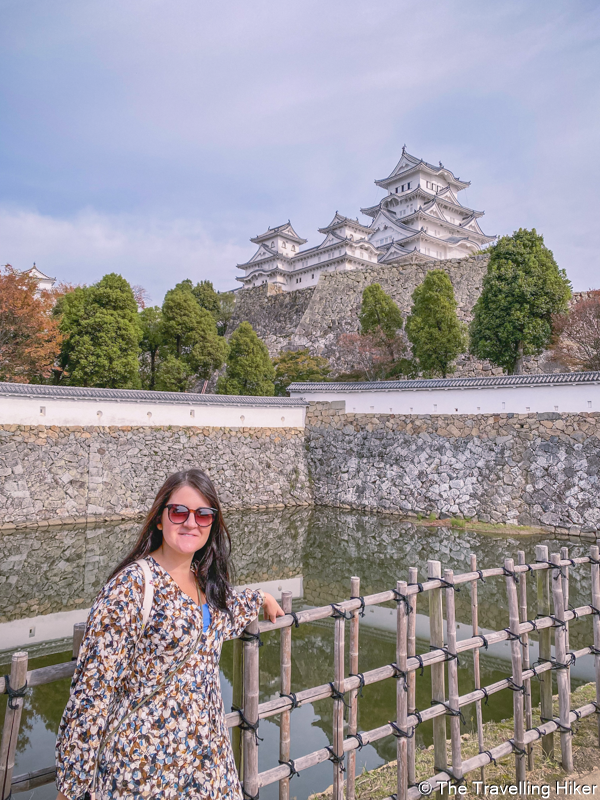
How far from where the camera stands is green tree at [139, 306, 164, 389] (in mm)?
18438

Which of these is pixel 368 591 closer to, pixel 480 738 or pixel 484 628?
pixel 484 628

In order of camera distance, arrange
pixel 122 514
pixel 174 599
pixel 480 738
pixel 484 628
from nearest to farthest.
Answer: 1. pixel 174 599
2. pixel 480 738
3. pixel 484 628
4. pixel 122 514

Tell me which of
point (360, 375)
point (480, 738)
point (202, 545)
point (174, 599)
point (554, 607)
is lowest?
point (480, 738)

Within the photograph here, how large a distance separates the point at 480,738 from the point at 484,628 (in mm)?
3423

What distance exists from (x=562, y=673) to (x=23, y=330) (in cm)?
1499

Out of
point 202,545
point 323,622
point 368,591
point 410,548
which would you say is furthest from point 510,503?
point 202,545

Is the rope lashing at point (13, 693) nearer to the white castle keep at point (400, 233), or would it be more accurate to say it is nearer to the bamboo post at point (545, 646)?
the bamboo post at point (545, 646)

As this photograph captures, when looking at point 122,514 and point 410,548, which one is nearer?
point 410,548

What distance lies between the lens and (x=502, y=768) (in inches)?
125

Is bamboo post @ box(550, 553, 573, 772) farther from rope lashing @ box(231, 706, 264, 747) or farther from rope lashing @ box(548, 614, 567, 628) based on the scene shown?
rope lashing @ box(231, 706, 264, 747)

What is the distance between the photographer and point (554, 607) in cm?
323

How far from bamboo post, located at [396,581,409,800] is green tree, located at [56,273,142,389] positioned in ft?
46.3

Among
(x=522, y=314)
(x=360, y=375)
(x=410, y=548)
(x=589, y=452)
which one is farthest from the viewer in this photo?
(x=360, y=375)

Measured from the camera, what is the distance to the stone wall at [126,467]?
36.2 feet
